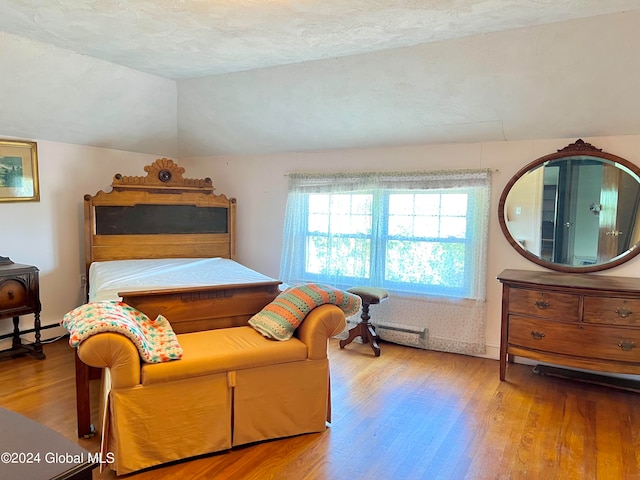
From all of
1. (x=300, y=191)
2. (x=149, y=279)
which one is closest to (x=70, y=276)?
(x=149, y=279)

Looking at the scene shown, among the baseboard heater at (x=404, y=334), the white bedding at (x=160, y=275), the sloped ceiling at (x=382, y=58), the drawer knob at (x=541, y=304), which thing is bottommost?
the baseboard heater at (x=404, y=334)

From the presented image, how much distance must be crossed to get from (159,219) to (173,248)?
32cm

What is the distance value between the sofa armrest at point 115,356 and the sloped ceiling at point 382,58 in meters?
1.79

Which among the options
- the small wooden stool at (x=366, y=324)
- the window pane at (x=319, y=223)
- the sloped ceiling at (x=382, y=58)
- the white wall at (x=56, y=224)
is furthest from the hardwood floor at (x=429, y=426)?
the sloped ceiling at (x=382, y=58)

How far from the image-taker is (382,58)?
322cm

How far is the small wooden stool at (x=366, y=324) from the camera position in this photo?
12.5 ft

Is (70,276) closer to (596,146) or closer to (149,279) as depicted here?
(149,279)

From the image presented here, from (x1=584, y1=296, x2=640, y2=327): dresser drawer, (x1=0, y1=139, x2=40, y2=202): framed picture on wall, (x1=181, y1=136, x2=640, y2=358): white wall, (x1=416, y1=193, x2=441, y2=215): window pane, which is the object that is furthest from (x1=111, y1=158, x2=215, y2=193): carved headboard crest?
(x1=584, y1=296, x2=640, y2=327): dresser drawer

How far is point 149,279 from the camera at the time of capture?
3348 millimetres

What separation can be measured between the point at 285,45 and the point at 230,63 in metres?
0.66

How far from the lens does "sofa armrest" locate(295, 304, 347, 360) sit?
8.13 feet

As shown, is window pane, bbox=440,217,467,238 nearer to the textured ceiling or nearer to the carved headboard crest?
the textured ceiling

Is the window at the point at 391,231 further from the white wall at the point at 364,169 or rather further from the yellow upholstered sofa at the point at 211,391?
the yellow upholstered sofa at the point at 211,391

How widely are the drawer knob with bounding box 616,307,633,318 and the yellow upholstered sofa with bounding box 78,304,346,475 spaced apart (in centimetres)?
185
